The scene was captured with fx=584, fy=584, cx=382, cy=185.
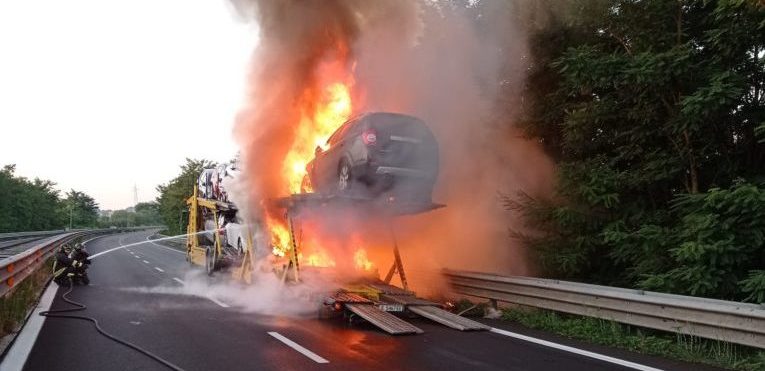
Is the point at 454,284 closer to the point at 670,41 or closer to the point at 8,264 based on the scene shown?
the point at 670,41

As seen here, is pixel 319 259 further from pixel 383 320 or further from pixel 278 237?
pixel 383 320

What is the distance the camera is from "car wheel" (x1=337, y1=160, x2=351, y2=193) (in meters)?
9.99

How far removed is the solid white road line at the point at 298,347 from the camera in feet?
20.7

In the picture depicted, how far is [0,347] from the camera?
668 centimetres

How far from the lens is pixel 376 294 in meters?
9.05

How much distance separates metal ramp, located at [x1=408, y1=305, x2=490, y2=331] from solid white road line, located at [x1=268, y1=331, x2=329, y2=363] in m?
2.08

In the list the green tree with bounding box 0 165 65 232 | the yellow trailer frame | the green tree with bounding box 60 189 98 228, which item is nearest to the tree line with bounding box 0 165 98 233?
the green tree with bounding box 0 165 65 232

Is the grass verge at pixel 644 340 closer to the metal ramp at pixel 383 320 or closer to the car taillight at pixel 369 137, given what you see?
the metal ramp at pixel 383 320

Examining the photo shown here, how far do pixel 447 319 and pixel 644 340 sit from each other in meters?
2.60

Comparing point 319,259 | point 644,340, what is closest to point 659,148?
point 644,340

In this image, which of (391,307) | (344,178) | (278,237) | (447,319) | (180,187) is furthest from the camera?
(180,187)

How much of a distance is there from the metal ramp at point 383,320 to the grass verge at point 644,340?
1960mm

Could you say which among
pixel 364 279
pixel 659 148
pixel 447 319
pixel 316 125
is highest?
pixel 316 125

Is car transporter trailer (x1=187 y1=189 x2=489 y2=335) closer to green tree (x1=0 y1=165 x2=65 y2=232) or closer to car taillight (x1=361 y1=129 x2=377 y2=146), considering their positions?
car taillight (x1=361 y1=129 x2=377 y2=146)
